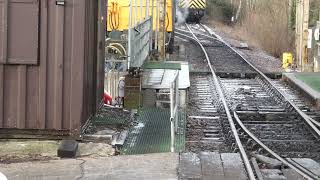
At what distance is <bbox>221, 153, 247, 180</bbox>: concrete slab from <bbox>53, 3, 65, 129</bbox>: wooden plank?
2.25 metres

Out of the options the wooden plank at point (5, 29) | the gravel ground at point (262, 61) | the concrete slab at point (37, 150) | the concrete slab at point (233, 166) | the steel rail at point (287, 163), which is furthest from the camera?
Answer: the gravel ground at point (262, 61)

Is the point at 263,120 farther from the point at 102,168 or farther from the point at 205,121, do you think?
the point at 102,168

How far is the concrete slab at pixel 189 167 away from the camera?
7242 millimetres

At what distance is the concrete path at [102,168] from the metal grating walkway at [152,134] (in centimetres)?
68

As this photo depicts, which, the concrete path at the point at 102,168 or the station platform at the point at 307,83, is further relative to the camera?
the station platform at the point at 307,83

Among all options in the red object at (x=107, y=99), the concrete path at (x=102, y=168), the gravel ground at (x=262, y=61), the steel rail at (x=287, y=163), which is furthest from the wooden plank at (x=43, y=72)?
the gravel ground at (x=262, y=61)

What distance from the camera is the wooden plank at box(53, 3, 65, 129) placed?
859 centimetres

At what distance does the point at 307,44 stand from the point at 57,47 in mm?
14666

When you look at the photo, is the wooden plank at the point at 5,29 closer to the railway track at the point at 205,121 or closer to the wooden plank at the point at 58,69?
the wooden plank at the point at 58,69

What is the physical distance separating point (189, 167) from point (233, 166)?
0.56 meters

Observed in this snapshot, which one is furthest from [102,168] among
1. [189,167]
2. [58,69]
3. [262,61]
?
[262,61]

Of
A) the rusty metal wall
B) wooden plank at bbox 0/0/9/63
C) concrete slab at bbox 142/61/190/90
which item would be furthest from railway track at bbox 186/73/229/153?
wooden plank at bbox 0/0/9/63

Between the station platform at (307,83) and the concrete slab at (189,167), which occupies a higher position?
the station platform at (307,83)

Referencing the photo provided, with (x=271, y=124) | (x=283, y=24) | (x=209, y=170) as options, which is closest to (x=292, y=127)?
(x=271, y=124)
